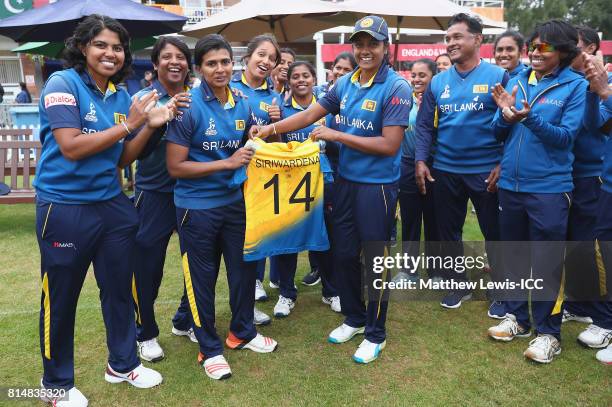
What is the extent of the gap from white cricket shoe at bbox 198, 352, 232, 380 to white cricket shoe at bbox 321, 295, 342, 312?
1.36 meters

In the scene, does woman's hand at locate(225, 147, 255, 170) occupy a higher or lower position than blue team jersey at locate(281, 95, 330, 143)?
lower

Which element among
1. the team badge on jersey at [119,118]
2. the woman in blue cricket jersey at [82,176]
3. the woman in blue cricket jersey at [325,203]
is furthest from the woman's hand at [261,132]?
the team badge on jersey at [119,118]

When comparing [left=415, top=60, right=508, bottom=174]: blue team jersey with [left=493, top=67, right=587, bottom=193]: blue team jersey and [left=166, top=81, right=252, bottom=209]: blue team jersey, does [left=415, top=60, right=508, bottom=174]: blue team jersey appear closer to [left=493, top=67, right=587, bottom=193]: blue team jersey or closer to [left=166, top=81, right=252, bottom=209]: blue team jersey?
[left=493, top=67, right=587, bottom=193]: blue team jersey

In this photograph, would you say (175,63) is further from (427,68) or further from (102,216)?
(427,68)

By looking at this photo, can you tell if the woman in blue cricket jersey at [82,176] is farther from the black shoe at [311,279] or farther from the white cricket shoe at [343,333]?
the black shoe at [311,279]

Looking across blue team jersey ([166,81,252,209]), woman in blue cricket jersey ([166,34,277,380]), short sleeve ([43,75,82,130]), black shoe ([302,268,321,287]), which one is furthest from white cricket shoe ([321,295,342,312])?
short sleeve ([43,75,82,130])

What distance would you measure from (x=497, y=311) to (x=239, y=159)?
2.82 metres

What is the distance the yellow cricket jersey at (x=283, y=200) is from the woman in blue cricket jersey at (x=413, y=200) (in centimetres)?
155

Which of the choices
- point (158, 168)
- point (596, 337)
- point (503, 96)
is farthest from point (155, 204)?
point (596, 337)

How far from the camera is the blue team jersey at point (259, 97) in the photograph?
4332 mm

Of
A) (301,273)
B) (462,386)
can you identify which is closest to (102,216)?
(462,386)

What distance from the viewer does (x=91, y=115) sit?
2.86 m

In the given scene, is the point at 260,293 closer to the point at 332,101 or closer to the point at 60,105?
the point at 332,101

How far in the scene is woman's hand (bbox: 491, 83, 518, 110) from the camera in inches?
133
